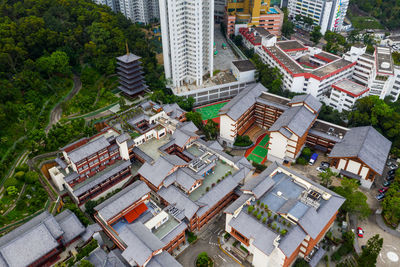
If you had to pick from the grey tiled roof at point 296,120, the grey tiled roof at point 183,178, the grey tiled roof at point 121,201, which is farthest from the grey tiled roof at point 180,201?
the grey tiled roof at point 296,120

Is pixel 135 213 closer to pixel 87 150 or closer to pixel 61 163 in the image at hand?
pixel 87 150

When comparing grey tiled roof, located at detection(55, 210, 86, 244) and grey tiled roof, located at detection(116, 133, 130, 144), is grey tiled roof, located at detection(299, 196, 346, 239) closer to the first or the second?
grey tiled roof, located at detection(55, 210, 86, 244)

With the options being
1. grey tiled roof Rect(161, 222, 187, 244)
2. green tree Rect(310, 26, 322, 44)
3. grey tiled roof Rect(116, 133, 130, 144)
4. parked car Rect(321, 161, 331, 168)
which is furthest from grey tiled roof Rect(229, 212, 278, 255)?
green tree Rect(310, 26, 322, 44)

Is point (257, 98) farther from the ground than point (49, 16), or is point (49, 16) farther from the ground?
point (49, 16)

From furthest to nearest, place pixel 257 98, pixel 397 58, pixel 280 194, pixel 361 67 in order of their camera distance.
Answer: pixel 397 58 → pixel 361 67 → pixel 257 98 → pixel 280 194

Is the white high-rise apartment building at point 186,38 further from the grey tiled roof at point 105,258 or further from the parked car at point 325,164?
the grey tiled roof at point 105,258

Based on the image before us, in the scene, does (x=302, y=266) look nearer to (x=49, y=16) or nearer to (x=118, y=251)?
(x=118, y=251)

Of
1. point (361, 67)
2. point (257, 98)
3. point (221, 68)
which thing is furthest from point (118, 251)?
point (361, 67)
